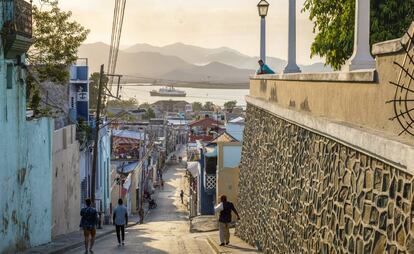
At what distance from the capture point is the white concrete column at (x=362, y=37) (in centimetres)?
923

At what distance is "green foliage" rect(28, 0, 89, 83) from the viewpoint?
22.5m

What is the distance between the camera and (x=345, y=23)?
15.6 metres

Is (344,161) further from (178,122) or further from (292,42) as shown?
(178,122)

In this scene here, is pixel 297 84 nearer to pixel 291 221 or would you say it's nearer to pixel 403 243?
pixel 291 221

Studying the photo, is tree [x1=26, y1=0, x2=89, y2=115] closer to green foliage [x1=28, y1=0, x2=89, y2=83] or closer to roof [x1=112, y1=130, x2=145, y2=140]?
green foliage [x1=28, y1=0, x2=89, y2=83]

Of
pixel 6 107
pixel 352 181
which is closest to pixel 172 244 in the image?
pixel 6 107

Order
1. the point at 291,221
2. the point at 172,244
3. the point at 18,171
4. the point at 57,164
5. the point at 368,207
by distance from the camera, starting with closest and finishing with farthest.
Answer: the point at 368,207
the point at 291,221
the point at 18,171
the point at 172,244
the point at 57,164

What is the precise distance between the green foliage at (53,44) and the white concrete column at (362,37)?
589 inches

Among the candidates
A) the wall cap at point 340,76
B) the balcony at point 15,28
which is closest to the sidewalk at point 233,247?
the wall cap at point 340,76

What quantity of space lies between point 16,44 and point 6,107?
1.47 meters

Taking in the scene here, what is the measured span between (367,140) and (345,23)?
8.53m

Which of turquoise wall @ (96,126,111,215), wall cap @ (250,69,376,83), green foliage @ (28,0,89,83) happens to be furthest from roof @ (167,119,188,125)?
wall cap @ (250,69,376,83)

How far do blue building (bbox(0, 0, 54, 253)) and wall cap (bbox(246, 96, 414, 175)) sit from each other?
7135 millimetres

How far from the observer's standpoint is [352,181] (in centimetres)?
832
